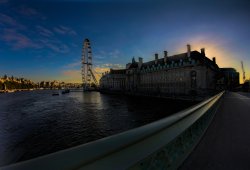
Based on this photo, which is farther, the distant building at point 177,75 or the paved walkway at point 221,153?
the distant building at point 177,75

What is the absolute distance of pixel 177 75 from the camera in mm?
79250

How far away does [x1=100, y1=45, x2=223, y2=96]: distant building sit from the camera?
68.8 meters

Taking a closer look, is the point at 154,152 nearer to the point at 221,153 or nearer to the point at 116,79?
the point at 221,153

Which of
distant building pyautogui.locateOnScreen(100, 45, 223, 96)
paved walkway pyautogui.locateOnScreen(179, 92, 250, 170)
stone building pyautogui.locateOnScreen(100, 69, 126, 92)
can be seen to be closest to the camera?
paved walkway pyautogui.locateOnScreen(179, 92, 250, 170)

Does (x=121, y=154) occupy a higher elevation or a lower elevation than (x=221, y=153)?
higher

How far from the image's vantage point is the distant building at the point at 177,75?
2707 inches

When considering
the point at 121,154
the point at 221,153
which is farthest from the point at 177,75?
the point at 121,154

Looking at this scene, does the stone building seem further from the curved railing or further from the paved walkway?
the curved railing

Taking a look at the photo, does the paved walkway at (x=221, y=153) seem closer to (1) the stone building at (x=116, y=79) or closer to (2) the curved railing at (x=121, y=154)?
(2) the curved railing at (x=121, y=154)

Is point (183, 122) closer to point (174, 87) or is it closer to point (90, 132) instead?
point (90, 132)

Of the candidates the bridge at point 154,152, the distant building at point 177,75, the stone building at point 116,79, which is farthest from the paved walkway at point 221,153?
the stone building at point 116,79

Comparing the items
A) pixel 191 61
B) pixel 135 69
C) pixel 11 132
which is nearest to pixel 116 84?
pixel 135 69

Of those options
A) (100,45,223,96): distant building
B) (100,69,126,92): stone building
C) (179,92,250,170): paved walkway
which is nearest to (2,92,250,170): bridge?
(179,92,250,170): paved walkway

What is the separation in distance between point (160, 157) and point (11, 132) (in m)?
23.6
